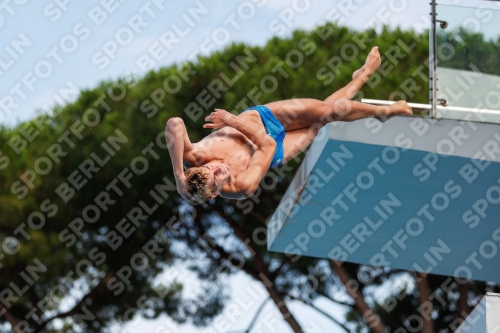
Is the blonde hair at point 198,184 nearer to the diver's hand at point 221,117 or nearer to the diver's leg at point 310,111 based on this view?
the diver's hand at point 221,117

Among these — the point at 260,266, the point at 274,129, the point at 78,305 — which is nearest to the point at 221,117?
the point at 274,129

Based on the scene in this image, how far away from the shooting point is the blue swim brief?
5688 millimetres

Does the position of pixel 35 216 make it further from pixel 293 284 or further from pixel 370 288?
pixel 370 288

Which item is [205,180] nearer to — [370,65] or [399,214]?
[370,65]

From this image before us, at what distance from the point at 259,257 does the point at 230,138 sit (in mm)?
10305

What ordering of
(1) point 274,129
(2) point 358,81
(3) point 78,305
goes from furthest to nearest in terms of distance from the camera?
1. (3) point 78,305
2. (2) point 358,81
3. (1) point 274,129

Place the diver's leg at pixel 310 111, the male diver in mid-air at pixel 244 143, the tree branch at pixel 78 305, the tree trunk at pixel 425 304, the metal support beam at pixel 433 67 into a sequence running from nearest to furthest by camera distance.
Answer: the male diver in mid-air at pixel 244 143, the diver's leg at pixel 310 111, the metal support beam at pixel 433 67, the tree trunk at pixel 425 304, the tree branch at pixel 78 305

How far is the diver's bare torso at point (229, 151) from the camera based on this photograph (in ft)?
17.0

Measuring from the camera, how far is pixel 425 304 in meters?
14.5

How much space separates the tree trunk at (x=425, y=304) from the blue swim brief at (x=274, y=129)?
30.9 feet

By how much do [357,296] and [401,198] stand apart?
609 centimetres

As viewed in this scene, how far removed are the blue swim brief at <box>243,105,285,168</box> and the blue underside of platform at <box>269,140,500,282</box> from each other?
2.32 meters

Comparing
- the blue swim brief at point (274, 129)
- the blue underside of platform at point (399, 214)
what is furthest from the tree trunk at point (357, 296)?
the blue swim brief at point (274, 129)

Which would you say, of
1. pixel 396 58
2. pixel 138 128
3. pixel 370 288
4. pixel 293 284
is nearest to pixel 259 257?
pixel 293 284
